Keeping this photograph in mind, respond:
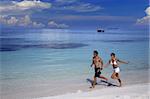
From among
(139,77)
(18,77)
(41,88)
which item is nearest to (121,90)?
(41,88)

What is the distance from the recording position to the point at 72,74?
18.5m

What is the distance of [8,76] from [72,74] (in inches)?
126

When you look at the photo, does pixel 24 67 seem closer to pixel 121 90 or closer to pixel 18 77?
pixel 18 77

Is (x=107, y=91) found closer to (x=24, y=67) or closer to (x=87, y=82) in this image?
(x=87, y=82)

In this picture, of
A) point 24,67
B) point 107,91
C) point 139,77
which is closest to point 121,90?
point 107,91

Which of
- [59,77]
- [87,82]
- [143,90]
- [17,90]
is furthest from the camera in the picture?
[59,77]

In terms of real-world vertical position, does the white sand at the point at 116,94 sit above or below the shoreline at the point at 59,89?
above

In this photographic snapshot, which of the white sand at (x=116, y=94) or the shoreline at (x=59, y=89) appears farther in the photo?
the shoreline at (x=59, y=89)

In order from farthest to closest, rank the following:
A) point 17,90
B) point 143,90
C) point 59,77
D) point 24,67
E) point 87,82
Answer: point 24,67
point 59,77
point 87,82
point 17,90
point 143,90

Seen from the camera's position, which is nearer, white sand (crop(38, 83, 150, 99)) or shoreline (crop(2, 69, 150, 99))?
white sand (crop(38, 83, 150, 99))

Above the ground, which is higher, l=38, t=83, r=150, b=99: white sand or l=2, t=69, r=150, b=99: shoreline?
l=38, t=83, r=150, b=99: white sand

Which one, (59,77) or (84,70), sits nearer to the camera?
(59,77)

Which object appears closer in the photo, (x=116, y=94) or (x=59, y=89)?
(x=116, y=94)

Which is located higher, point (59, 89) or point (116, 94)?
point (116, 94)
